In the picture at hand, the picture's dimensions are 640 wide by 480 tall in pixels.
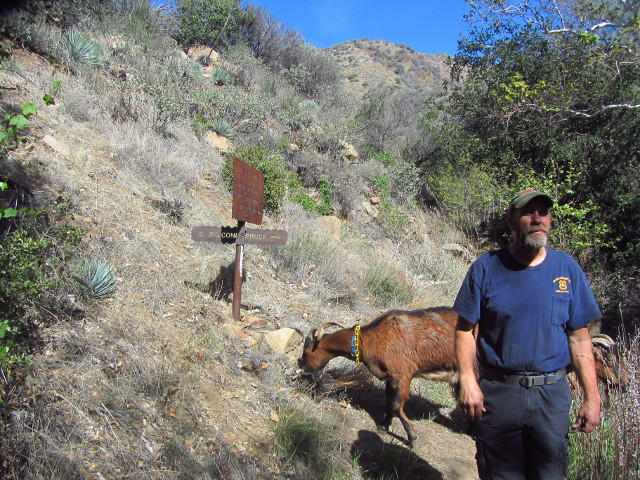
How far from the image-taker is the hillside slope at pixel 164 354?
12.8ft

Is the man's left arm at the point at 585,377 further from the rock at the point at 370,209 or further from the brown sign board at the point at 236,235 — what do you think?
the rock at the point at 370,209

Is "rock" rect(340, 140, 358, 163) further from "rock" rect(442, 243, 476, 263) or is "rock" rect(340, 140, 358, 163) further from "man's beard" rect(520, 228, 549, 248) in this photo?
"man's beard" rect(520, 228, 549, 248)

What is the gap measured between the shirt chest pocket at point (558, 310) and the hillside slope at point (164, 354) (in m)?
2.34

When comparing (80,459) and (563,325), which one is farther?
(80,459)

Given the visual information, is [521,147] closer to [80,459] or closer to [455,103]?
[455,103]

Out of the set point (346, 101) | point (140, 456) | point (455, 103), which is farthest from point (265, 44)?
point (140, 456)

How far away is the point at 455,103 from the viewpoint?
16.0 meters

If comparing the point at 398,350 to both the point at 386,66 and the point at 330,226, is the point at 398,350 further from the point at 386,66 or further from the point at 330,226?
the point at 386,66

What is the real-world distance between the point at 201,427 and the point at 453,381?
276 cm

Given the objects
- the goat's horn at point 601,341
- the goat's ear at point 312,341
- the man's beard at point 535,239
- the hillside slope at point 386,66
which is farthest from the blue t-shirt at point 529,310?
the hillside slope at point 386,66

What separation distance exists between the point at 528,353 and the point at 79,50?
1172cm

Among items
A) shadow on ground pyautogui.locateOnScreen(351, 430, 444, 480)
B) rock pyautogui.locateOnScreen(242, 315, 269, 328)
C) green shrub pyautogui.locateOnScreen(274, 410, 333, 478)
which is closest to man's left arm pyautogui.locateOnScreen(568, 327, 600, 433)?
shadow on ground pyautogui.locateOnScreen(351, 430, 444, 480)

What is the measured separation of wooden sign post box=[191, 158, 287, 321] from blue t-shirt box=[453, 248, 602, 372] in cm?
376

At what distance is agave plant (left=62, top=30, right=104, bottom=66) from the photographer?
11297 millimetres
